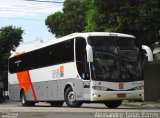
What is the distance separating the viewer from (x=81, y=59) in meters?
23.1

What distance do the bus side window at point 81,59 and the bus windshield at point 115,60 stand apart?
0.48m

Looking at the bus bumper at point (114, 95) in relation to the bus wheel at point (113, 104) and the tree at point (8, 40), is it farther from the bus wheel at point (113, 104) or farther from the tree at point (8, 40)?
the tree at point (8, 40)

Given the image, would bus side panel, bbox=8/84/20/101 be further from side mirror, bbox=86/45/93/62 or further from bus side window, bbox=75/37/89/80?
side mirror, bbox=86/45/93/62

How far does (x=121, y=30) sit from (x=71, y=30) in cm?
3447

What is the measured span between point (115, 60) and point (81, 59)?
A: 159 centimetres

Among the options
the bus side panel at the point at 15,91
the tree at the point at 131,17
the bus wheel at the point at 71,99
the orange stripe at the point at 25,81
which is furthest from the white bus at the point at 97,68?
the tree at the point at 131,17

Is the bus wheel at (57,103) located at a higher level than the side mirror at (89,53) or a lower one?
lower

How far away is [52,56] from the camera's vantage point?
26422mm

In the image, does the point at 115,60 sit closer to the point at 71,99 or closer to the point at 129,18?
the point at 71,99

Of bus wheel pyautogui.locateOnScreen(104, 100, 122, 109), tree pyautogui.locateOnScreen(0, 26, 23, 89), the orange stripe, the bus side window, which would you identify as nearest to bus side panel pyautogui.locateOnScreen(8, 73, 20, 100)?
the orange stripe

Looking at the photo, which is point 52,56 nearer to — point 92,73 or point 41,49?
point 41,49

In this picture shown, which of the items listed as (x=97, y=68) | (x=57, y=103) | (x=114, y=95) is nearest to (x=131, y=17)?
(x=57, y=103)

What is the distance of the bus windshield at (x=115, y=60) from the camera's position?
73.1 feet

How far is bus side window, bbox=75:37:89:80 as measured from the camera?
22.7 meters
